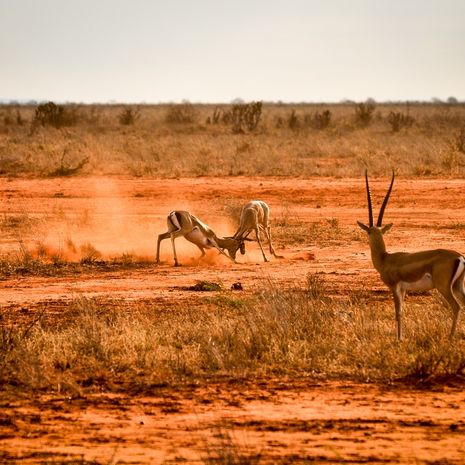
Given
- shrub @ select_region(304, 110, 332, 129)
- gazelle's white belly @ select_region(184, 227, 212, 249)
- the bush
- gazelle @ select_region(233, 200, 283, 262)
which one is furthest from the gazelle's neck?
shrub @ select_region(304, 110, 332, 129)

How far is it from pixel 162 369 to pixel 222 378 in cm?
55

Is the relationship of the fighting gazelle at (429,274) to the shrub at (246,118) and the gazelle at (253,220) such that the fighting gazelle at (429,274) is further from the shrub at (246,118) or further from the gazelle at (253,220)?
the shrub at (246,118)

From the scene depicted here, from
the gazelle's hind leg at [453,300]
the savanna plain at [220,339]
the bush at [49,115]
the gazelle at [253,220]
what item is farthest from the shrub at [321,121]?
the gazelle's hind leg at [453,300]

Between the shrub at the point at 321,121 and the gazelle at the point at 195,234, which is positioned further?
the shrub at the point at 321,121

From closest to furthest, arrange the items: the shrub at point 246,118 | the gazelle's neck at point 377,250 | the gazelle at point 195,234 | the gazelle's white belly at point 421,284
Result: the gazelle's white belly at point 421,284 < the gazelle's neck at point 377,250 < the gazelle at point 195,234 < the shrub at point 246,118

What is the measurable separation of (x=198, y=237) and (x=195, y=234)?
0.28ft

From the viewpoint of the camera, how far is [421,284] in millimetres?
10219

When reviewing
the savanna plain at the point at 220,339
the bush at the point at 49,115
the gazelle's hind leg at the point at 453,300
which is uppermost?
the bush at the point at 49,115

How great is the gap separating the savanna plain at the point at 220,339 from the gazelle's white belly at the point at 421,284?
0.42 m

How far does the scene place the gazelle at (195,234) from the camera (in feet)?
57.1

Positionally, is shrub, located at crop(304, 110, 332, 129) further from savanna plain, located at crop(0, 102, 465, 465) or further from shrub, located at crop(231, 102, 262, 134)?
savanna plain, located at crop(0, 102, 465, 465)

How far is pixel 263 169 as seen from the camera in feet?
102

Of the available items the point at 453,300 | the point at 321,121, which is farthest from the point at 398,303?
the point at 321,121

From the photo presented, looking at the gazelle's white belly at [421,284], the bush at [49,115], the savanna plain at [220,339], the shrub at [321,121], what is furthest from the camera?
the shrub at [321,121]
